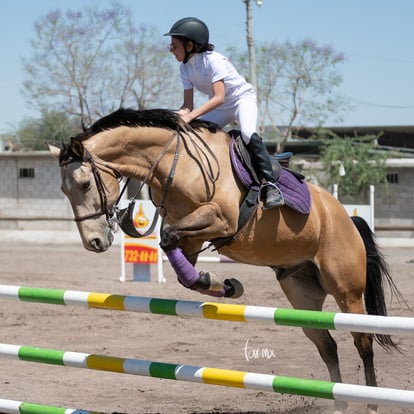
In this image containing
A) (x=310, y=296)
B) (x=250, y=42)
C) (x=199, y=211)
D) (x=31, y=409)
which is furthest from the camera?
(x=250, y=42)

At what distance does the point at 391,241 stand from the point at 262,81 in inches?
623

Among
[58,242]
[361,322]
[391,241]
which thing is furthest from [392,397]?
[58,242]

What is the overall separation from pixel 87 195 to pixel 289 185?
1.53 meters

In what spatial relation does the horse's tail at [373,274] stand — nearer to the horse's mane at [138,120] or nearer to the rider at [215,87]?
the rider at [215,87]

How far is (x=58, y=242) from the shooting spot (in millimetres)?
22656

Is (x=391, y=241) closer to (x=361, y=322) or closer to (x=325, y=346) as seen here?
(x=325, y=346)

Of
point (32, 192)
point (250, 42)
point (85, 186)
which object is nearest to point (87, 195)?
point (85, 186)

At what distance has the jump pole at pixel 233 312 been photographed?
3.57 meters

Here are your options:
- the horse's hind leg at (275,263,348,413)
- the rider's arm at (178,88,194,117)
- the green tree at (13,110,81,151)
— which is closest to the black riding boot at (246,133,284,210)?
the rider's arm at (178,88,194,117)

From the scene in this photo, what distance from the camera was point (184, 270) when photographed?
461 cm

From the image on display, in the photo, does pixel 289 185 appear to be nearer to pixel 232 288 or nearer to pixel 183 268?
pixel 232 288

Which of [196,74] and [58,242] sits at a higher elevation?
[196,74]

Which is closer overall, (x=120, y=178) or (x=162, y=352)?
(x=120, y=178)

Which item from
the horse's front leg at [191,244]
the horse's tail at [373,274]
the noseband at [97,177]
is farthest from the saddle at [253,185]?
the horse's tail at [373,274]
